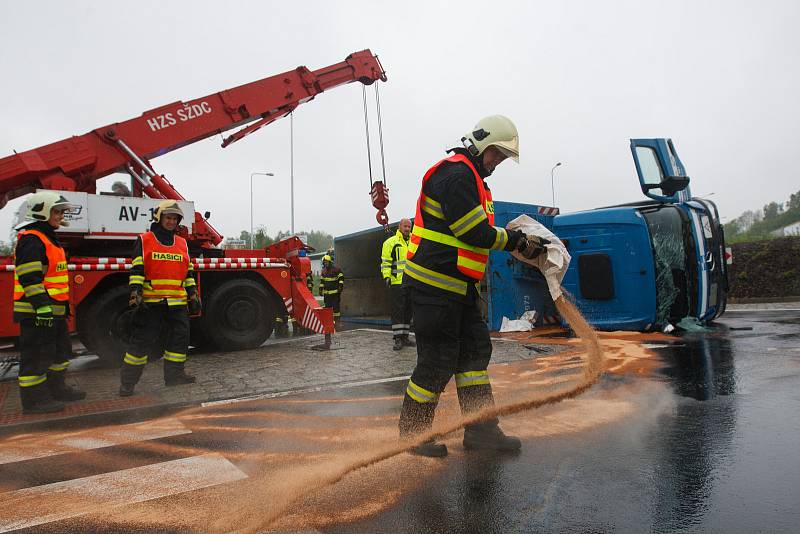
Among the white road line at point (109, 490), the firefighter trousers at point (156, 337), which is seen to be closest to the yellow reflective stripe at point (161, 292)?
the firefighter trousers at point (156, 337)

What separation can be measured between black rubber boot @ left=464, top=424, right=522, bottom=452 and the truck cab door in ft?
20.8

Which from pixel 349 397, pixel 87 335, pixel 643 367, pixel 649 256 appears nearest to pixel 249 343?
pixel 87 335

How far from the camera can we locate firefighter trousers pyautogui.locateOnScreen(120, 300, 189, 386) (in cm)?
529

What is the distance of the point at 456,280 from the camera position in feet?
10.3

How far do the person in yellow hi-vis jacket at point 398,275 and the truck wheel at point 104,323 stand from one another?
3.59m

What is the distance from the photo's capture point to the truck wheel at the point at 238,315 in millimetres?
7973

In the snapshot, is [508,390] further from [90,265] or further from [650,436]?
[90,265]

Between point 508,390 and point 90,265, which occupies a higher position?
point 90,265

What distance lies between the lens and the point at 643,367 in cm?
556

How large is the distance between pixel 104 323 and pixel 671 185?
27.4 feet

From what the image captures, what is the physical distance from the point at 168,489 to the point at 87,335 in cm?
506

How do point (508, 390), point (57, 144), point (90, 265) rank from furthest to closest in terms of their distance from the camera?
point (57, 144)
point (90, 265)
point (508, 390)

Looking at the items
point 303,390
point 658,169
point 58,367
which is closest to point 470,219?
point 303,390

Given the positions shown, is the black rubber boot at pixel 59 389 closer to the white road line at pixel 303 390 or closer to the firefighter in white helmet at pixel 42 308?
the firefighter in white helmet at pixel 42 308
